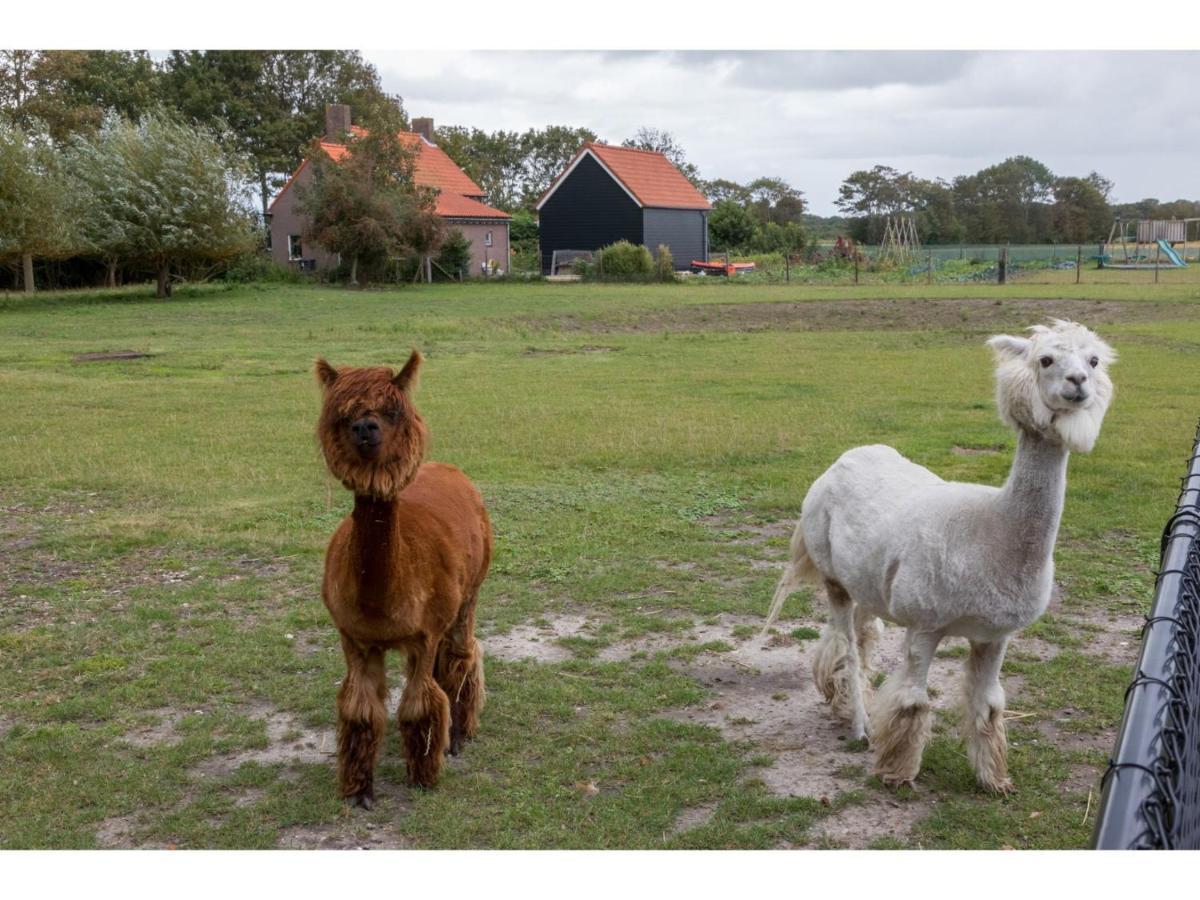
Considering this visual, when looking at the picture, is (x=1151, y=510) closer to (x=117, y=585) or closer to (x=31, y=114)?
(x=117, y=585)

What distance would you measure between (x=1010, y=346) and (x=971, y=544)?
83 centimetres

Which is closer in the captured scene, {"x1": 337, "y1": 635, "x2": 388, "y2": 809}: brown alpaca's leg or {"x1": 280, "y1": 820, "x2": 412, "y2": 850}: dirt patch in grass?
{"x1": 280, "y1": 820, "x2": 412, "y2": 850}: dirt patch in grass

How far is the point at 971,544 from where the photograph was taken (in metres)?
4.52

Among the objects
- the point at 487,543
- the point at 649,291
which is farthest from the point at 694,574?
the point at 649,291

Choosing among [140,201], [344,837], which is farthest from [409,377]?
[140,201]

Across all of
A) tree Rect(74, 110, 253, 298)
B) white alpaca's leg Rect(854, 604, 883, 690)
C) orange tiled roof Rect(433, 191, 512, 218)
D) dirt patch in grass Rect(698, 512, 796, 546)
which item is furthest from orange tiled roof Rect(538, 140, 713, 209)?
white alpaca's leg Rect(854, 604, 883, 690)

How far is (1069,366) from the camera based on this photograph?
4.16m

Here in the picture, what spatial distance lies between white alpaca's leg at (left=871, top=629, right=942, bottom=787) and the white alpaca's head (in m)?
1.04

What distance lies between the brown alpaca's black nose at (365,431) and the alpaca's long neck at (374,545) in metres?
0.30

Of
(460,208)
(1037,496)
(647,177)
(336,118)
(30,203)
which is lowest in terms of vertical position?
(1037,496)

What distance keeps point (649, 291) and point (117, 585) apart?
33.2 metres

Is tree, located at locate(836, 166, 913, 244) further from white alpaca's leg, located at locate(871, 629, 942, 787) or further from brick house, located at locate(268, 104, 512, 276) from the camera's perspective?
white alpaca's leg, located at locate(871, 629, 942, 787)

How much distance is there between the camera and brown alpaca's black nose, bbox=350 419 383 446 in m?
4.18

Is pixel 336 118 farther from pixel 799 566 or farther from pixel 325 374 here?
pixel 325 374
